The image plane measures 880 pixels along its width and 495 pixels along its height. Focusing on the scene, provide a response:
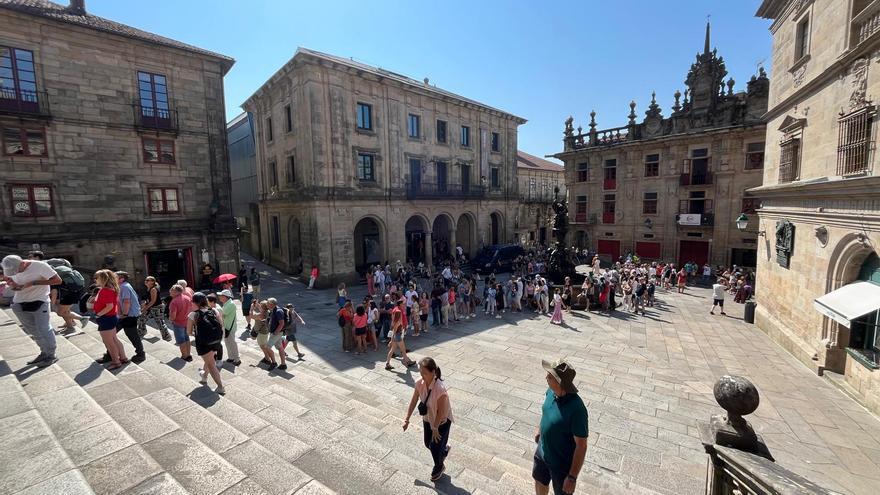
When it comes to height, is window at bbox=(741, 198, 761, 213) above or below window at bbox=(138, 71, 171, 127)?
below

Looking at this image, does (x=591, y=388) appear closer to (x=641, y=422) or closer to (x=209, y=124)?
(x=641, y=422)

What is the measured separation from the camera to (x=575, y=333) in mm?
12258

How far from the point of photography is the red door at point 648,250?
26.9 metres

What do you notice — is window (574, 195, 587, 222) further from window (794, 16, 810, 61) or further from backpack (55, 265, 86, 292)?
backpack (55, 265, 86, 292)

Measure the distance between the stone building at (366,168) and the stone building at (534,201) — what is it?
395 inches

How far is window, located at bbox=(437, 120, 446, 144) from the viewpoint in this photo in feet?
86.7

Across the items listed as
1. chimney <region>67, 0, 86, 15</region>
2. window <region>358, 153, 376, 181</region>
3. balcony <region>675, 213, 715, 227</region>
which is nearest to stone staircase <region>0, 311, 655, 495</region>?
window <region>358, 153, 376, 181</region>

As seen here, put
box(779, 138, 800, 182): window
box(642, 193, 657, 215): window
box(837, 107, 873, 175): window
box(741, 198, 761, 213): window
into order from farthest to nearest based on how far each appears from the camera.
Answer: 1. box(642, 193, 657, 215): window
2. box(741, 198, 761, 213): window
3. box(779, 138, 800, 182): window
4. box(837, 107, 873, 175): window

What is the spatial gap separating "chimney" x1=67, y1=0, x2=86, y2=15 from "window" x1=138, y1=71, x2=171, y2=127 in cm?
410

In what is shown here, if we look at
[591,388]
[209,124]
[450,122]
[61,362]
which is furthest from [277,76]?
[591,388]

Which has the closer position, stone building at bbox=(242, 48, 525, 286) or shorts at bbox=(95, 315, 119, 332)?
shorts at bbox=(95, 315, 119, 332)

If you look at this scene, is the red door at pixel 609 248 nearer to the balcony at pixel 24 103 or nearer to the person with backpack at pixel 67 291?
the person with backpack at pixel 67 291

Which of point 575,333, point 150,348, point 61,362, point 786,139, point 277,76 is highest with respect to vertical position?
point 277,76

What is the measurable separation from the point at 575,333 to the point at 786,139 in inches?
346
